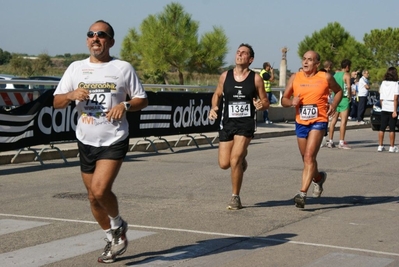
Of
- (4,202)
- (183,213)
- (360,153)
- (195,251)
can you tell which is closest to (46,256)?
(195,251)

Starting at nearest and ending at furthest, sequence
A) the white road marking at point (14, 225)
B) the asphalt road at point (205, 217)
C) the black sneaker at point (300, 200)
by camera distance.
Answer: the asphalt road at point (205, 217) < the white road marking at point (14, 225) < the black sneaker at point (300, 200)

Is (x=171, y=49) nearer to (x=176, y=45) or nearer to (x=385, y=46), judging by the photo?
(x=176, y=45)

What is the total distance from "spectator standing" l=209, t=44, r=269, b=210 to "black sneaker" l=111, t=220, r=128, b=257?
3.12 metres

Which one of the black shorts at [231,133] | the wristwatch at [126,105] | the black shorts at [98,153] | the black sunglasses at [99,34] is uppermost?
the black sunglasses at [99,34]

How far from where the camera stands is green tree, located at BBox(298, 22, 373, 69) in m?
76.3

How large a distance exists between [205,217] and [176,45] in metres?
50.4

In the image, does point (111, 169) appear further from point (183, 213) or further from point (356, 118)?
point (356, 118)

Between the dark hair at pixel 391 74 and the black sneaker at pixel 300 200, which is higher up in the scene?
the dark hair at pixel 391 74

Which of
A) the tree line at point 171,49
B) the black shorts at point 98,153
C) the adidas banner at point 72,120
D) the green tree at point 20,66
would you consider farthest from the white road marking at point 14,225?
the tree line at point 171,49

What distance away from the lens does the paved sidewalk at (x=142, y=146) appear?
49.0 feet

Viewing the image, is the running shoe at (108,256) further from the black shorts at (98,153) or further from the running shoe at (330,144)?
the running shoe at (330,144)

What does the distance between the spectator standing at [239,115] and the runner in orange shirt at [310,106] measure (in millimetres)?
621

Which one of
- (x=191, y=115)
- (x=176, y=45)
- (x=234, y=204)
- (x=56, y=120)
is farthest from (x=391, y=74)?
(x=176, y=45)

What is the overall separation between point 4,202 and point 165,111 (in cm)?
740
